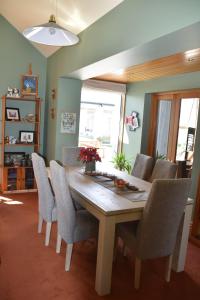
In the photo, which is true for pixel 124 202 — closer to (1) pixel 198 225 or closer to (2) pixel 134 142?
(1) pixel 198 225

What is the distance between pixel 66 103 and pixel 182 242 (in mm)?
2896

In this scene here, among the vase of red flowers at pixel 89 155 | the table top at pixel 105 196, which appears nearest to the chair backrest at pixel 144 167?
the table top at pixel 105 196

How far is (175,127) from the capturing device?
4.35m

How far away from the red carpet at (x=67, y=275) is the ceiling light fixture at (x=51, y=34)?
2162 millimetres

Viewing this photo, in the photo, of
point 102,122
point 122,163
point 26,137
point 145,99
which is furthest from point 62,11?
point 122,163

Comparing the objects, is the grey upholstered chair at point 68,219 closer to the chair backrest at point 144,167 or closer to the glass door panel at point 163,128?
the chair backrest at point 144,167

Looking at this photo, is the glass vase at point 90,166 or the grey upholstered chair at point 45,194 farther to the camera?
the glass vase at point 90,166

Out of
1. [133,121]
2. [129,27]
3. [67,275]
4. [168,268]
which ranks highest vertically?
[129,27]

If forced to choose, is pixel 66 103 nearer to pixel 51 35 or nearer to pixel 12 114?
pixel 12 114

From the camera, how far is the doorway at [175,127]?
403cm

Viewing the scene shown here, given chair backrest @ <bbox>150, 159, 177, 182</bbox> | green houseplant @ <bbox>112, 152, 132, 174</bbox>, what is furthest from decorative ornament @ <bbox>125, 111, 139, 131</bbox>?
chair backrest @ <bbox>150, 159, 177, 182</bbox>

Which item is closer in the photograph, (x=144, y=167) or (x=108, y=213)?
(x=108, y=213)

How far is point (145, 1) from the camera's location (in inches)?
88.0

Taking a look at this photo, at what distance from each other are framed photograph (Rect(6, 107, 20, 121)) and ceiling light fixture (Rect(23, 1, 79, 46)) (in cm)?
258
